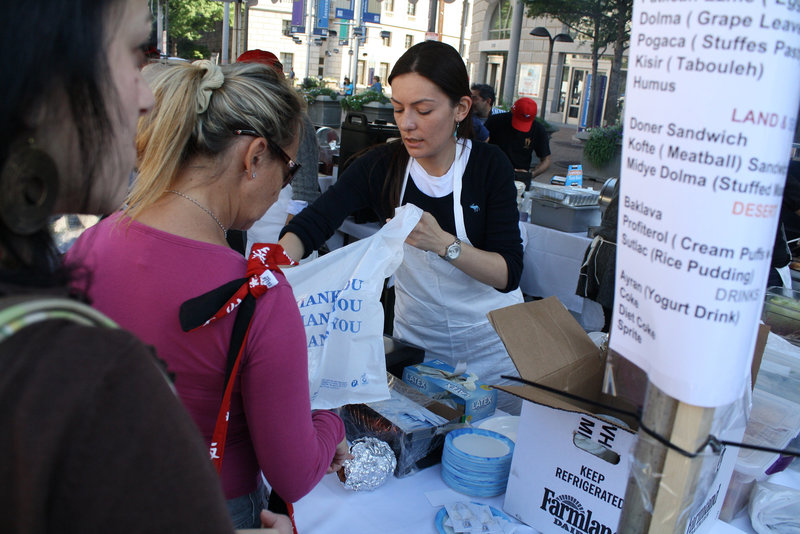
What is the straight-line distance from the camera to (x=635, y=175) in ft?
2.19

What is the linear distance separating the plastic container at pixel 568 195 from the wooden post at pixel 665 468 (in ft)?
9.84

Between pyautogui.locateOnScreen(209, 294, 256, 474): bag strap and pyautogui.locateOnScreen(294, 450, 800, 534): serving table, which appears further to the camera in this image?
pyautogui.locateOnScreen(294, 450, 800, 534): serving table

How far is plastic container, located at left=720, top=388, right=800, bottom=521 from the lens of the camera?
1.28m

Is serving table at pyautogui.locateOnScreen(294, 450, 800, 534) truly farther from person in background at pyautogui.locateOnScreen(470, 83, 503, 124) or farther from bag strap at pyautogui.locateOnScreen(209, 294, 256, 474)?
person in background at pyautogui.locateOnScreen(470, 83, 503, 124)

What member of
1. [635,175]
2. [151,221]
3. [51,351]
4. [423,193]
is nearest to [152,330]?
[151,221]

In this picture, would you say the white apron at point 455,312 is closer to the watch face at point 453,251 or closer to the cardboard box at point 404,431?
the watch face at point 453,251

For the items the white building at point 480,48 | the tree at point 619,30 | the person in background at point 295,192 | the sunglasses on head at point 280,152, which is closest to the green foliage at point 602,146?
the tree at point 619,30

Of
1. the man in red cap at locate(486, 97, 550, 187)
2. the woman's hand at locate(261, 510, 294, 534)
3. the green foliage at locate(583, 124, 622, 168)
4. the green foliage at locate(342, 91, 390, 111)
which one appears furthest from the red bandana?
the green foliage at locate(583, 124, 622, 168)

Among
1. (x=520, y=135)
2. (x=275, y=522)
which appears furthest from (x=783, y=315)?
(x=520, y=135)

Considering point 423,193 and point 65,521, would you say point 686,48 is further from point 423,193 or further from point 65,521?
point 423,193

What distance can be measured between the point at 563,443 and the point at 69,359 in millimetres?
968

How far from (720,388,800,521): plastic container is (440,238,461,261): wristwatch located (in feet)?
3.00

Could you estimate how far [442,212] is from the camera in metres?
2.16

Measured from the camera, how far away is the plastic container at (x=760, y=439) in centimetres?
128
